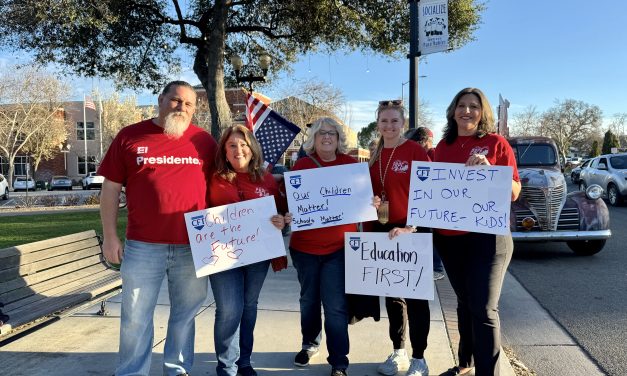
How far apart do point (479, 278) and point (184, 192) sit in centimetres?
195

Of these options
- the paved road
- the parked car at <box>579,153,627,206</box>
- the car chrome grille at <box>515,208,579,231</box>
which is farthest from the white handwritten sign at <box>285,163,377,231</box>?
the parked car at <box>579,153,627,206</box>

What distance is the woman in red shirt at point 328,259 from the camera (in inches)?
131

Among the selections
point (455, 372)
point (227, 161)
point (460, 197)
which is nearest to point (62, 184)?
point (227, 161)

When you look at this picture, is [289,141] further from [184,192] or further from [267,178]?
[184,192]

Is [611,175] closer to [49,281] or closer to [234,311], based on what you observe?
[234,311]

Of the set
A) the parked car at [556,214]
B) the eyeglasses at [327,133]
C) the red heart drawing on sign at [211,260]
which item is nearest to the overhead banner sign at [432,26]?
the parked car at [556,214]

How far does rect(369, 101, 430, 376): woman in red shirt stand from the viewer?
10.8 feet

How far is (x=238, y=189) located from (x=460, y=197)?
1.51 meters

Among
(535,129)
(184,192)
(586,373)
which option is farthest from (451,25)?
(535,129)

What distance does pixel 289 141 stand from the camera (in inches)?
257

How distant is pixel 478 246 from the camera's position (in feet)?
9.77

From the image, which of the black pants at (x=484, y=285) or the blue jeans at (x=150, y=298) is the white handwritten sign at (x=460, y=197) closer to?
the black pants at (x=484, y=285)

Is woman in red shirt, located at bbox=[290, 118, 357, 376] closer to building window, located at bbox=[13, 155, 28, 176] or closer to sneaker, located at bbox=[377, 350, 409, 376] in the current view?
sneaker, located at bbox=[377, 350, 409, 376]

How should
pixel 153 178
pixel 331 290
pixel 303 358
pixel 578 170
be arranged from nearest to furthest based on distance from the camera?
pixel 153 178, pixel 331 290, pixel 303 358, pixel 578 170
